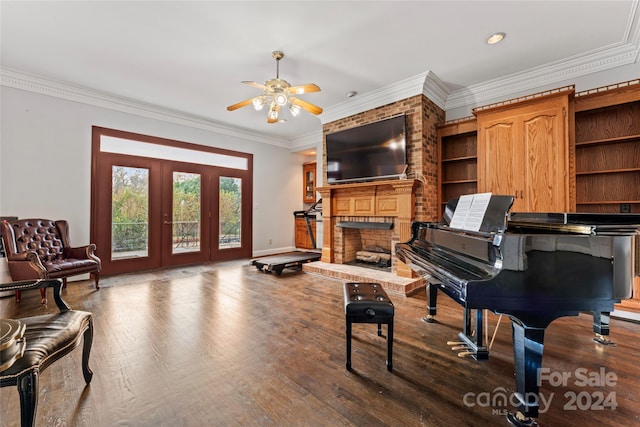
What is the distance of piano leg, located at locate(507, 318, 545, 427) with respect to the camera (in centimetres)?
135

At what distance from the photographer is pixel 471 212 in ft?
6.60

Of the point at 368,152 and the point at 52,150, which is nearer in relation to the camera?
the point at 52,150

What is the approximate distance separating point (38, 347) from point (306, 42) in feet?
11.0

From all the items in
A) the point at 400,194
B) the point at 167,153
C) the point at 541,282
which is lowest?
the point at 541,282

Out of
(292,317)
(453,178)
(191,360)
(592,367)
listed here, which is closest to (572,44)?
(453,178)

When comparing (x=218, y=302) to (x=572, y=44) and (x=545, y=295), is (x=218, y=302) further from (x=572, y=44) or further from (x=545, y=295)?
(x=572, y=44)

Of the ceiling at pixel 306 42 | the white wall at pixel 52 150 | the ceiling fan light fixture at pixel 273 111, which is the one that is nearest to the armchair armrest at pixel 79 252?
the white wall at pixel 52 150

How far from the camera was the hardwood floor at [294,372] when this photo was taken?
147 cm

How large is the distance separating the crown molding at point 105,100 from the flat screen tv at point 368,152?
8.52ft

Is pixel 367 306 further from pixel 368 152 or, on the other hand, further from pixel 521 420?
pixel 368 152

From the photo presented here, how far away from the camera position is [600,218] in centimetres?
216

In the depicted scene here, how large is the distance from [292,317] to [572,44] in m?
4.44

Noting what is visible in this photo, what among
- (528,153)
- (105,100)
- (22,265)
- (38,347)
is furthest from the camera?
(105,100)

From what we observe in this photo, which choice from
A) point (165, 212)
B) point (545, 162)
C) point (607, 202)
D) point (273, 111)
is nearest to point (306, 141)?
point (273, 111)
